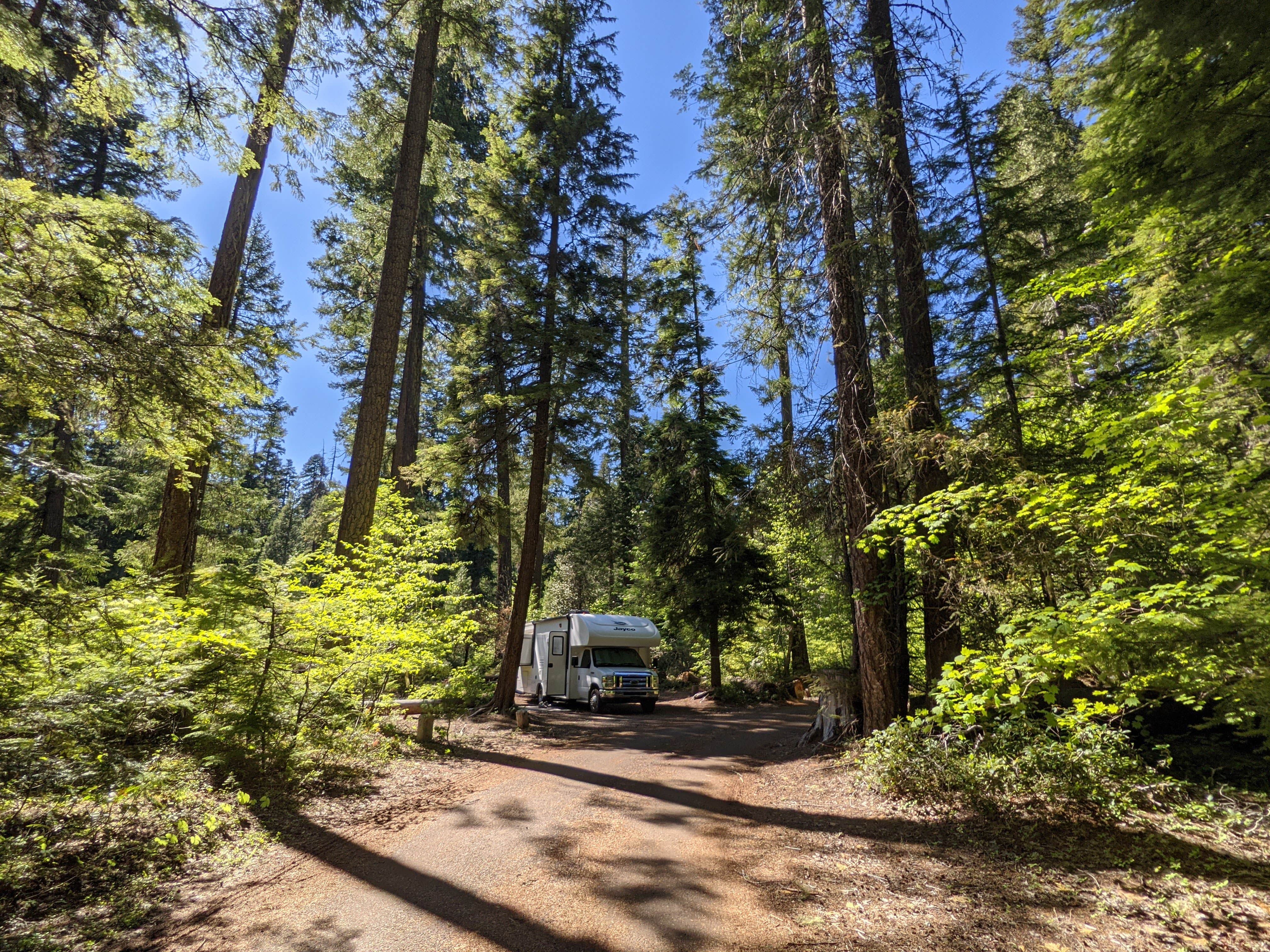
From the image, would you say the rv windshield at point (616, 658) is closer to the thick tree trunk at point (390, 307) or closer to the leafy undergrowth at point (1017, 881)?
the thick tree trunk at point (390, 307)

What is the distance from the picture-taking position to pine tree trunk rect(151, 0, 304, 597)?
23.4ft

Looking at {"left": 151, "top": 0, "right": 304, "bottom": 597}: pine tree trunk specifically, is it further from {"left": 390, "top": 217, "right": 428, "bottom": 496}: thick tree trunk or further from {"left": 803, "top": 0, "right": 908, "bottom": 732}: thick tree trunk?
{"left": 803, "top": 0, "right": 908, "bottom": 732}: thick tree trunk

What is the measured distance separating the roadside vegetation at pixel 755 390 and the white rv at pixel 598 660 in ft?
10.9

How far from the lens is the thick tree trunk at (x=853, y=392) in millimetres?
7242

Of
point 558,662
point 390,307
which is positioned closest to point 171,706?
point 390,307

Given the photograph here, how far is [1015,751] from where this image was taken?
564cm

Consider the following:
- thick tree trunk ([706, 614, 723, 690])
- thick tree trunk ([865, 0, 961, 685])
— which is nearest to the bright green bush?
thick tree trunk ([865, 0, 961, 685])

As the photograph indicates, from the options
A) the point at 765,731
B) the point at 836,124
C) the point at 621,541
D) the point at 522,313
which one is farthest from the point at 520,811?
the point at 621,541

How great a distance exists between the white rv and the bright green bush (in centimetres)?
1012

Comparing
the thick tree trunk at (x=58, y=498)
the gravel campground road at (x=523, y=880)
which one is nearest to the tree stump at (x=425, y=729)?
the gravel campground road at (x=523, y=880)

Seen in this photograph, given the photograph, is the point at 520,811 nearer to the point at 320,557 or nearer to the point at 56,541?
the point at 320,557

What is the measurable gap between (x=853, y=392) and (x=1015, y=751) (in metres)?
4.57

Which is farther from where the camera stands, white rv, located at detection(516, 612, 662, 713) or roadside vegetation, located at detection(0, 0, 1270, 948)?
→ white rv, located at detection(516, 612, 662, 713)

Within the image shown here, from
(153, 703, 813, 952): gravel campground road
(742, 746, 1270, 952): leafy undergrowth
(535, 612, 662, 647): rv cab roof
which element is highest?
(535, 612, 662, 647): rv cab roof
